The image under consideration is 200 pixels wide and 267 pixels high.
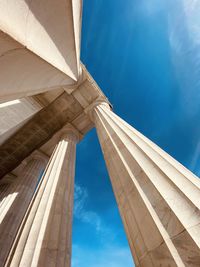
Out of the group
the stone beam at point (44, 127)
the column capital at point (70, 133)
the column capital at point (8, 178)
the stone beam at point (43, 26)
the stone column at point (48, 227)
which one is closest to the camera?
the stone beam at point (43, 26)

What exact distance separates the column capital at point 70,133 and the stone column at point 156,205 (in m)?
13.9

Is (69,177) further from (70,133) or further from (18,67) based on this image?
(18,67)

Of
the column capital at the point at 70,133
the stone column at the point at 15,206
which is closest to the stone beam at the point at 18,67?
the column capital at the point at 70,133

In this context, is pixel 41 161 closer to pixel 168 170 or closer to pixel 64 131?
pixel 64 131

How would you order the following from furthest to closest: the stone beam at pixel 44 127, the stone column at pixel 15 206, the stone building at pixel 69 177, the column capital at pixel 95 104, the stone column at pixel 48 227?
the stone beam at pixel 44 127 → the column capital at pixel 95 104 → the stone column at pixel 15 206 → the stone column at pixel 48 227 → the stone building at pixel 69 177

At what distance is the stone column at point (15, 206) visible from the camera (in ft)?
53.9

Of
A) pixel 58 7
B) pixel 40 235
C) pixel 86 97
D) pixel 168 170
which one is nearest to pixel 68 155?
pixel 86 97

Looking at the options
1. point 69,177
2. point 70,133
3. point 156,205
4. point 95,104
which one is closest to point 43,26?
point 156,205

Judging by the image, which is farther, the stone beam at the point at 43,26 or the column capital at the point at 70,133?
the column capital at the point at 70,133

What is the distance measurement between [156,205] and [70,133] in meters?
18.6

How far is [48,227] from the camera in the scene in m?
9.12

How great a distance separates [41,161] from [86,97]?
13.6 meters

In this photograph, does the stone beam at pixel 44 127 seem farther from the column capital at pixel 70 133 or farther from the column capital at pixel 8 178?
the column capital at pixel 8 178

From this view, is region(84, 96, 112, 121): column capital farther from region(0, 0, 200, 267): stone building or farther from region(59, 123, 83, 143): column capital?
region(59, 123, 83, 143): column capital
